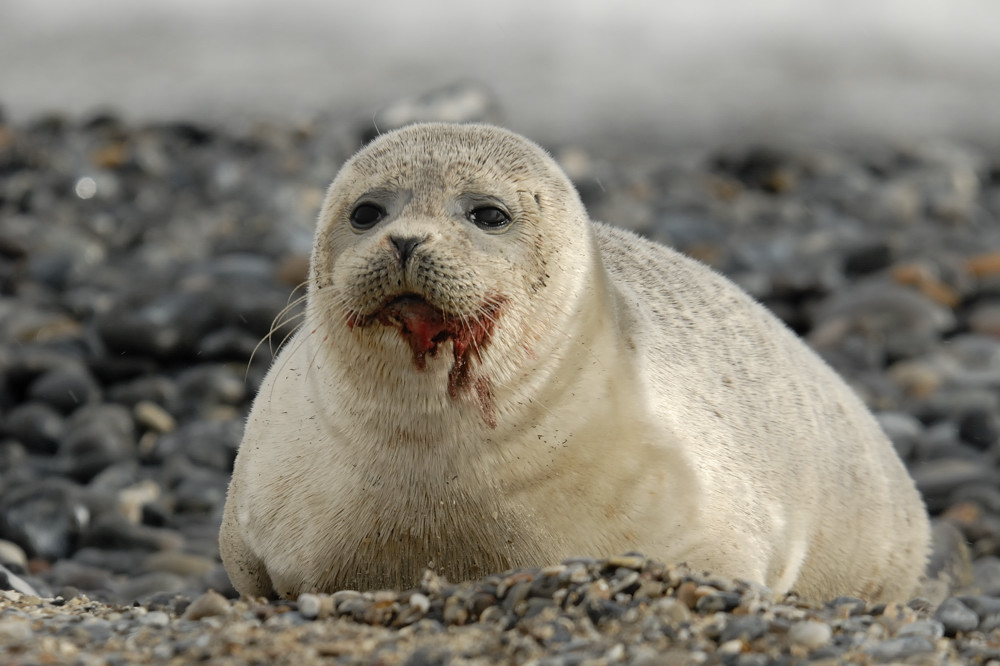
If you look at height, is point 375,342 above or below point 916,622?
above

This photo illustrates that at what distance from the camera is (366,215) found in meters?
4.41

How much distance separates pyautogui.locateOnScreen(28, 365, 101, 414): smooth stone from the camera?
8.80 m

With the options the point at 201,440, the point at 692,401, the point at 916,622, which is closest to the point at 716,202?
the point at 201,440

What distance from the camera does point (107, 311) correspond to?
1002cm

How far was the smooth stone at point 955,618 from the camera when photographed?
13.5 feet

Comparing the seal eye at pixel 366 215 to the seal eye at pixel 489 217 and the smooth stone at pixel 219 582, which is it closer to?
the seal eye at pixel 489 217

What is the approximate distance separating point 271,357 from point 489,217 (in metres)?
5.49

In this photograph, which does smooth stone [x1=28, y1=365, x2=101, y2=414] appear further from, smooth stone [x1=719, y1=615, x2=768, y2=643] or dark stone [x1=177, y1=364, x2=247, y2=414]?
smooth stone [x1=719, y1=615, x2=768, y2=643]

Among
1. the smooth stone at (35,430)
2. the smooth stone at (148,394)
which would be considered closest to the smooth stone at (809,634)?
the smooth stone at (35,430)

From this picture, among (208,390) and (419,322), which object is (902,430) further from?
(419,322)

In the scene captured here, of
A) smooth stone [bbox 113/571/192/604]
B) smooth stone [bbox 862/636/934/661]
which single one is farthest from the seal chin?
smooth stone [bbox 113/571/192/604]

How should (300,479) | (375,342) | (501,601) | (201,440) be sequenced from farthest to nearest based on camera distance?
(201,440), (300,479), (375,342), (501,601)

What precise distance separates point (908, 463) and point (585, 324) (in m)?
4.42

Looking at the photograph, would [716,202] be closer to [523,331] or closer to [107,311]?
[107,311]
